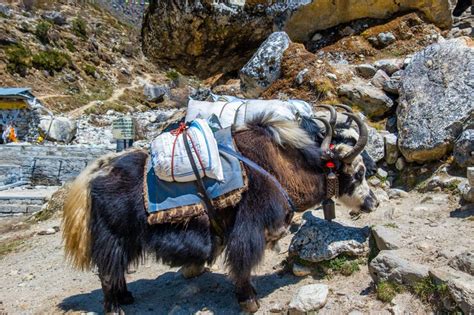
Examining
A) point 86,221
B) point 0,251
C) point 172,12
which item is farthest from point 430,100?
point 0,251

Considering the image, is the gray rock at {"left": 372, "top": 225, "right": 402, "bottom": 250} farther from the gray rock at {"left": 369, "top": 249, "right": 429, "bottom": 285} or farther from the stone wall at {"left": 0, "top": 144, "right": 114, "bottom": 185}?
the stone wall at {"left": 0, "top": 144, "right": 114, "bottom": 185}

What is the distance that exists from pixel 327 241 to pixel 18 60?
33.4m

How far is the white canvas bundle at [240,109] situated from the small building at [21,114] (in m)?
17.6

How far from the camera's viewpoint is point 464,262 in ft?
7.82

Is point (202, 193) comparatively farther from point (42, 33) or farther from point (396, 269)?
point (42, 33)

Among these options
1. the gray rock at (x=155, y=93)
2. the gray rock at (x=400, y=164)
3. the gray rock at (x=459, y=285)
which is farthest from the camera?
the gray rock at (x=155, y=93)

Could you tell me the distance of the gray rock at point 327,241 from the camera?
301 centimetres

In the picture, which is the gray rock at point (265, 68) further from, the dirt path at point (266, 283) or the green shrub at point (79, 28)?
the green shrub at point (79, 28)

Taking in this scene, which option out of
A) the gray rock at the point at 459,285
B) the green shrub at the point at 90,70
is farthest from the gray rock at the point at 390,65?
the green shrub at the point at 90,70

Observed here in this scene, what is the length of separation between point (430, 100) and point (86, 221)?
3.59m

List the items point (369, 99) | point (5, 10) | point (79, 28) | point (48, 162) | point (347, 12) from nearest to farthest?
point (369, 99), point (347, 12), point (48, 162), point (5, 10), point (79, 28)

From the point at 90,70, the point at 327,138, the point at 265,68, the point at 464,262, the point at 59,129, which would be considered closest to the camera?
the point at 464,262

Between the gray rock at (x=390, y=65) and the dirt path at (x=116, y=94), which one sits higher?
the gray rock at (x=390, y=65)

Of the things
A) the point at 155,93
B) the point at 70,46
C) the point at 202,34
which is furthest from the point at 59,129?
the point at 70,46
